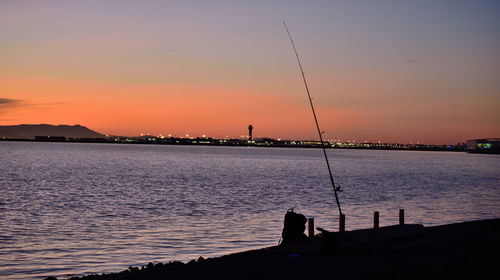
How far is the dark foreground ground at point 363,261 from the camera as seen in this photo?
11.2 meters

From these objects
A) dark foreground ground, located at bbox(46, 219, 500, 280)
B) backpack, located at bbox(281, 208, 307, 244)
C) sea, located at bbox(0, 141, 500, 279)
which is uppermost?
backpack, located at bbox(281, 208, 307, 244)

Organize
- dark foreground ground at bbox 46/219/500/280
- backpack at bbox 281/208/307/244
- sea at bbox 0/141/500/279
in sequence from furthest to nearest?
1. sea at bbox 0/141/500/279
2. backpack at bbox 281/208/307/244
3. dark foreground ground at bbox 46/219/500/280

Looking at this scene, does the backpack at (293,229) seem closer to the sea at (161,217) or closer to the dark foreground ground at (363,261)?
the dark foreground ground at (363,261)

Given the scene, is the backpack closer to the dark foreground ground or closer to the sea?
the dark foreground ground

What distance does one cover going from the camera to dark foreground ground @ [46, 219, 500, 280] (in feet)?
36.7

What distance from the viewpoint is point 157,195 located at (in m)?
42.6

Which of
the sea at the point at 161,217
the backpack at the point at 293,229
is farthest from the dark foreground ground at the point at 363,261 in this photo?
the sea at the point at 161,217

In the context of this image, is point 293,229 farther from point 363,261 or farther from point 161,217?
point 161,217

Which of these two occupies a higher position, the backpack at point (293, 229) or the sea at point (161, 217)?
the backpack at point (293, 229)

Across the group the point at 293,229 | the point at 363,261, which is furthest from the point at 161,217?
the point at 363,261

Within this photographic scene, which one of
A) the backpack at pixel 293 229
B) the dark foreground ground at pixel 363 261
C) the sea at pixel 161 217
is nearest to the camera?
the dark foreground ground at pixel 363 261

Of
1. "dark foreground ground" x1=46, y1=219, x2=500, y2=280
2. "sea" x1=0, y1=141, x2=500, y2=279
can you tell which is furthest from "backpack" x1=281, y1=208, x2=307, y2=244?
"sea" x1=0, y1=141, x2=500, y2=279

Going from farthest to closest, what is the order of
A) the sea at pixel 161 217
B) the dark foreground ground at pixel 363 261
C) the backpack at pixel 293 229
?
the sea at pixel 161 217 < the backpack at pixel 293 229 < the dark foreground ground at pixel 363 261

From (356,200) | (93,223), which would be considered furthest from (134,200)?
(356,200)
